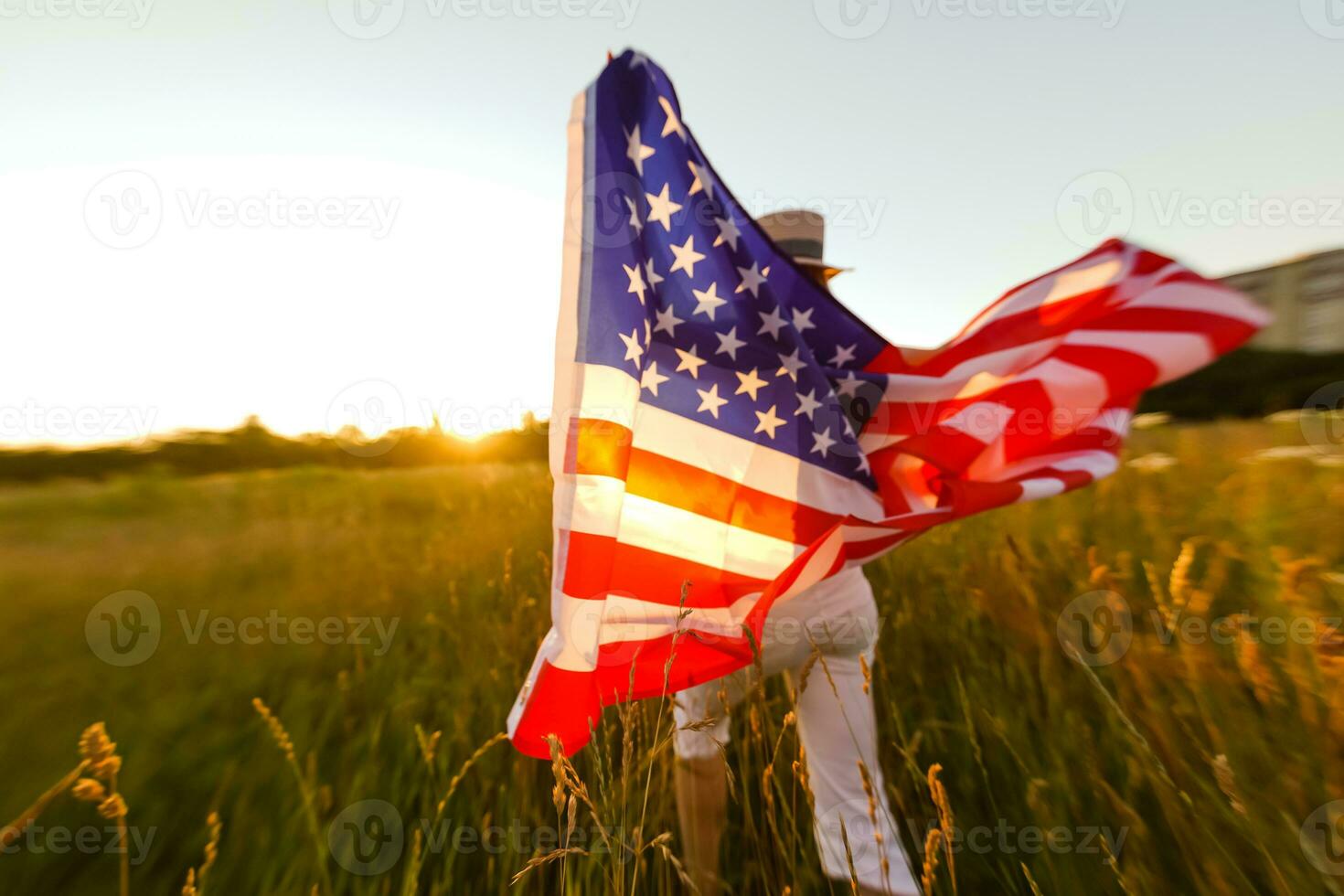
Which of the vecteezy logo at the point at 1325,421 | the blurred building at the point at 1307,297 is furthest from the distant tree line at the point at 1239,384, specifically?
the blurred building at the point at 1307,297

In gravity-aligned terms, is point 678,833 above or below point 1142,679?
below

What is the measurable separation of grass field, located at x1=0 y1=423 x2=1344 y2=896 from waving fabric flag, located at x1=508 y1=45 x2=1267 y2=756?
10.0 inches

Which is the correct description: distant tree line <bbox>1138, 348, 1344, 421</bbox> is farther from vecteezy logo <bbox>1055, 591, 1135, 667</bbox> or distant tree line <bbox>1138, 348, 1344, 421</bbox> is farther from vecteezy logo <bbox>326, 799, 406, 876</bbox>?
vecteezy logo <bbox>326, 799, 406, 876</bbox>

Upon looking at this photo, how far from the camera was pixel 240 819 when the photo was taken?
2.03m

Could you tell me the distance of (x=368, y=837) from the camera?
1.92 m

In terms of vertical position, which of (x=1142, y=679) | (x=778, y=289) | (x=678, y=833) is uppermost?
(x=778, y=289)

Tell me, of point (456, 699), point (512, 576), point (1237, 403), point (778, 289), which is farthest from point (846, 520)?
point (1237, 403)

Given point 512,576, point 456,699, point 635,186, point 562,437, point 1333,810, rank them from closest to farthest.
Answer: point 1333,810, point 562,437, point 635,186, point 456,699, point 512,576

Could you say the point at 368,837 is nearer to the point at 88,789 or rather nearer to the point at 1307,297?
the point at 88,789

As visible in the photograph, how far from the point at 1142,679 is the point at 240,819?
3054 millimetres

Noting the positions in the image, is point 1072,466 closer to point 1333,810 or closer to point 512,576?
point 1333,810

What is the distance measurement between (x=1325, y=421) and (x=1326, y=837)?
271cm

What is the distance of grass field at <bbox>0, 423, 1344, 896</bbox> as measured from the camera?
4.70 feet

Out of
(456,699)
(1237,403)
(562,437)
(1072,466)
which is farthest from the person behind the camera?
(1237,403)
